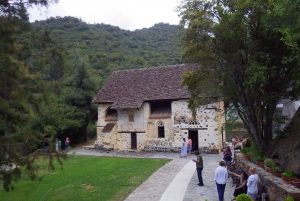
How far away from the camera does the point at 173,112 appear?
75.0ft

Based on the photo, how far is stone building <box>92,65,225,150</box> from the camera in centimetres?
2195

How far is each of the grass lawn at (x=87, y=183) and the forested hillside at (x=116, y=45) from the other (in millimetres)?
31569

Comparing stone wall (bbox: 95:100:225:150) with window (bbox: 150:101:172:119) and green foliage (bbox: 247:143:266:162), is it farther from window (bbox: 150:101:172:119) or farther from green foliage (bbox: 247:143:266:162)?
green foliage (bbox: 247:143:266:162)

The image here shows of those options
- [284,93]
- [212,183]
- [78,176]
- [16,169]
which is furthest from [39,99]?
[284,93]

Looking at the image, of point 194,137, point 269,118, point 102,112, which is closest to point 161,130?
point 194,137

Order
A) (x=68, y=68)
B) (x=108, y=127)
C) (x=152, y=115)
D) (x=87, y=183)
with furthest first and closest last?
(x=108, y=127) → (x=152, y=115) → (x=87, y=183) → (x=68, y=68)

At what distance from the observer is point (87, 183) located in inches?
500

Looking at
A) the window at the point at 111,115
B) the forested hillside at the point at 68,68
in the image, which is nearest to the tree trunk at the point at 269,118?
the forested hillside at the point at 68,68

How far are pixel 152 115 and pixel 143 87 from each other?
2.88 metres

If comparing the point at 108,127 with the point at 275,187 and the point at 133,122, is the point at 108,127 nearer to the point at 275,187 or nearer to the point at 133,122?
the point at 133,122

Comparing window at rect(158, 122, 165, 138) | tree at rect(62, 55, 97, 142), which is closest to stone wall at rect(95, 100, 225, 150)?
window at rect(158, 122, 165, 138)

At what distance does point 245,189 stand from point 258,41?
18.7 feet

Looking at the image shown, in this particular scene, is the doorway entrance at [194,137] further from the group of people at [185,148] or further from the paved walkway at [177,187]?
the paved walkway at [177,187]

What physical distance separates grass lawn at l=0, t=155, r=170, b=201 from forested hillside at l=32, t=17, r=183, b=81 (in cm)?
3157
